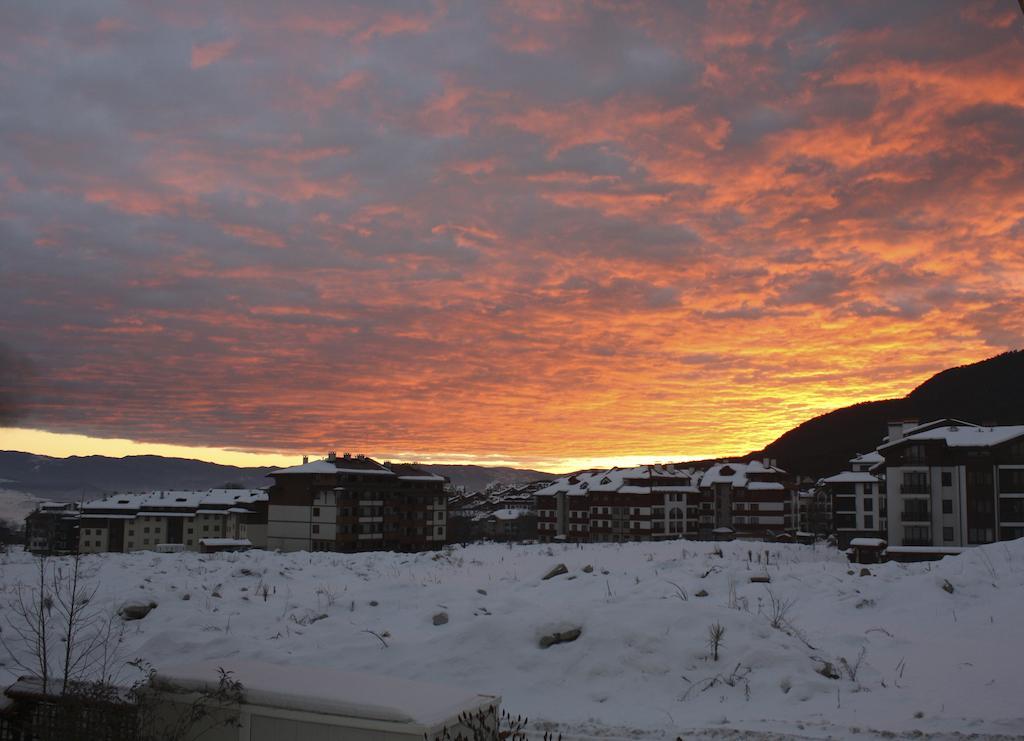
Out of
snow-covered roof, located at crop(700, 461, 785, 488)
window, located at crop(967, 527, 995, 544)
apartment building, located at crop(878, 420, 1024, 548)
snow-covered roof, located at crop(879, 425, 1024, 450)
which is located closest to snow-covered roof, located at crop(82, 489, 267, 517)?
snow-covered roof, located at crop(700, 461, 785, 488)

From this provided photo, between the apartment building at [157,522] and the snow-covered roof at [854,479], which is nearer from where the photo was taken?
the snow-covered roof at [854,479]

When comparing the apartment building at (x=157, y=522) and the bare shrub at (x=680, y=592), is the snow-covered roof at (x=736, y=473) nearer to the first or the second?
the apartment building at (x=157, y=522)

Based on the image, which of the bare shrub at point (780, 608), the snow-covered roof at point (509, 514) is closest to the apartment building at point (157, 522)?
the snow-covered roof at point (509, 514)

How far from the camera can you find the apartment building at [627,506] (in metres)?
91.8

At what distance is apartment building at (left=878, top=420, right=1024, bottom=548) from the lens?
179ft

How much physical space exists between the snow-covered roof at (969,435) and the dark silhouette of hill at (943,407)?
89345 millimetres

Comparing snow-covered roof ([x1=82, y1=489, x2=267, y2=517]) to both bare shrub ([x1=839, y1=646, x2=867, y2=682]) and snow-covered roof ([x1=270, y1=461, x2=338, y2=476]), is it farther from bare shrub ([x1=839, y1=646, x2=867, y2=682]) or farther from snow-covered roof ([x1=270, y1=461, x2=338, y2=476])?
bare shrub ([x1=839, y1=646, x2=867, y2=682])

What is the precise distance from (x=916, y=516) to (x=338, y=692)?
61223 millimetres

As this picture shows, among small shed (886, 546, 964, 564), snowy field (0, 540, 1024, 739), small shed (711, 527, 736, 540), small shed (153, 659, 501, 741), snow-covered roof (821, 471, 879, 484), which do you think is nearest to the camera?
small shed (153, 659, 501, 741)

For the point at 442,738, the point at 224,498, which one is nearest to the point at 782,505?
the point at 224,498

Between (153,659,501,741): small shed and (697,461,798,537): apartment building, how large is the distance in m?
89.2

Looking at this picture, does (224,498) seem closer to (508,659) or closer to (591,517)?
(591,517)

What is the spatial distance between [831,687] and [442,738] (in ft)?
26.1

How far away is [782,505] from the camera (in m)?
95.9
